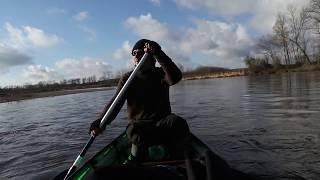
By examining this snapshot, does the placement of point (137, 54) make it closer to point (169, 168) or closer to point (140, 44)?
point (140, 44)

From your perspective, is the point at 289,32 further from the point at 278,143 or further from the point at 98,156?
the point at 98,156

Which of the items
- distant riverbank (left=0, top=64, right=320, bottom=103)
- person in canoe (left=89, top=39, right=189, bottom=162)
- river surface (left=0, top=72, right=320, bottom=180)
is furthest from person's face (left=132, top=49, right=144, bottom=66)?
distant riverbank (left=0, top=64, right=320, bottom=103)

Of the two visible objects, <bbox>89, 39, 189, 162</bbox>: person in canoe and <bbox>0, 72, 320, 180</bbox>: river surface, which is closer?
<bbox>89, 39, 189, 162</bbox>: person in canoe

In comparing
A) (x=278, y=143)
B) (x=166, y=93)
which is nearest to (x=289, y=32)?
(x=278, y=143)

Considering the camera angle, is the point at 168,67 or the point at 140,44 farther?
the point at 140,44

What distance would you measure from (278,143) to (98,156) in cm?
547

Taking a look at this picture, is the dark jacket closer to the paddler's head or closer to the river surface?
the paddler's head

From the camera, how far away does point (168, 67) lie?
5.65 m

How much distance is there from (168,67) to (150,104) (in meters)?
0.57

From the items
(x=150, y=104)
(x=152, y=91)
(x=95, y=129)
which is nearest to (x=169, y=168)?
(x=150, y=104)

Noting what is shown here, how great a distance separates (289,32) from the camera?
7294cm

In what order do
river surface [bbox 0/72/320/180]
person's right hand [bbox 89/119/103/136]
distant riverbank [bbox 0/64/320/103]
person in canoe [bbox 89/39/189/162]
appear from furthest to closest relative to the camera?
distant riverbank [bbox 0/64/320/103] < river surface [bbox 0/72/320/180] < person's right hand [bbox 89/119/103/136] < person in canoe [bbox 89/39/189/162]

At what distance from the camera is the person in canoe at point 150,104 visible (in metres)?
5.63

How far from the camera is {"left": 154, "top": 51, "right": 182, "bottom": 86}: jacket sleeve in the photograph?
5.65 m
